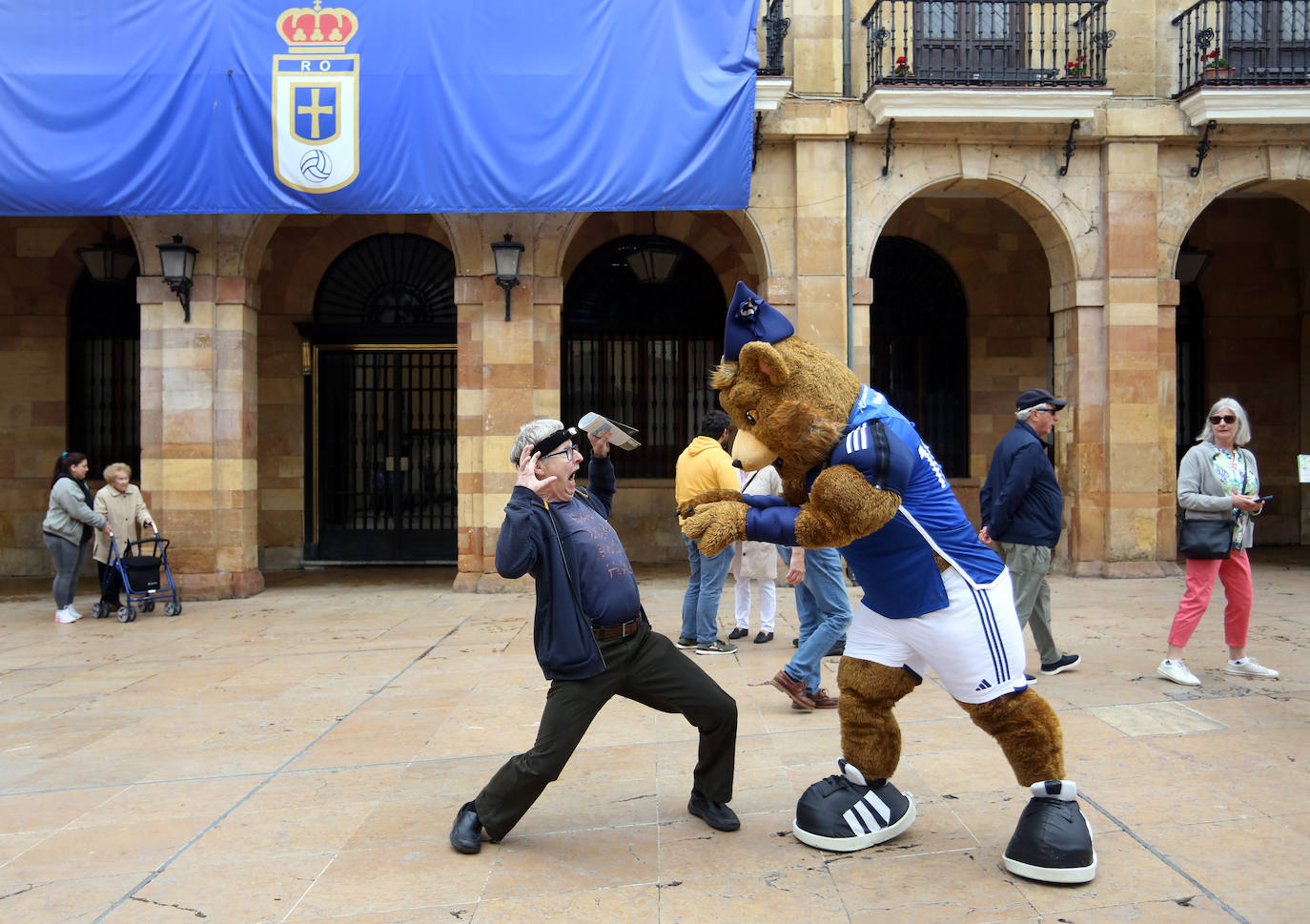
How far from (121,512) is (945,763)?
868cm

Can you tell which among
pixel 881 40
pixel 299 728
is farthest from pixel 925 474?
pixel 881 40

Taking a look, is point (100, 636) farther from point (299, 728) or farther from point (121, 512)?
point (299, 728)

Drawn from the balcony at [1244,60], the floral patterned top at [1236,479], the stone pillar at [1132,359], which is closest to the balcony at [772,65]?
the stone pillar at [1132,359]

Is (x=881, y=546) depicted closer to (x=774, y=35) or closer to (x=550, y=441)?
(x=550, y=441)

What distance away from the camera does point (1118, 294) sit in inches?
449

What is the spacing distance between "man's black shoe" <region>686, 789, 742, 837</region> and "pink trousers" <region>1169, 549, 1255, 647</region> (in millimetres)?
3698

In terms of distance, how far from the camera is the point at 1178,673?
20.5ft

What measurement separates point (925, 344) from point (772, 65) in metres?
4.88

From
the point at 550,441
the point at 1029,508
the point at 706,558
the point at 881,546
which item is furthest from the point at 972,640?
the point at 706,558

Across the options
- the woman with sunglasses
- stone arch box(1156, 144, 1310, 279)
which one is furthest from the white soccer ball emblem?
stone arch box(1156, 144, 1310, 279)

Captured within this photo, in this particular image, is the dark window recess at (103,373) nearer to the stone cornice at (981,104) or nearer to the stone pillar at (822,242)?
the stone pillar at (822,242)

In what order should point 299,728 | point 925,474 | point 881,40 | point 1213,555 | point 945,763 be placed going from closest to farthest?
point 925,474
point 945,763
point 299,728
point 1213,555
point 881,40

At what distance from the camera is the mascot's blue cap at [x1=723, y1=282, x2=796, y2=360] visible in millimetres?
3693

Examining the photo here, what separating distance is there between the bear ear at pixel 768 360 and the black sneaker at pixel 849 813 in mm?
1576
